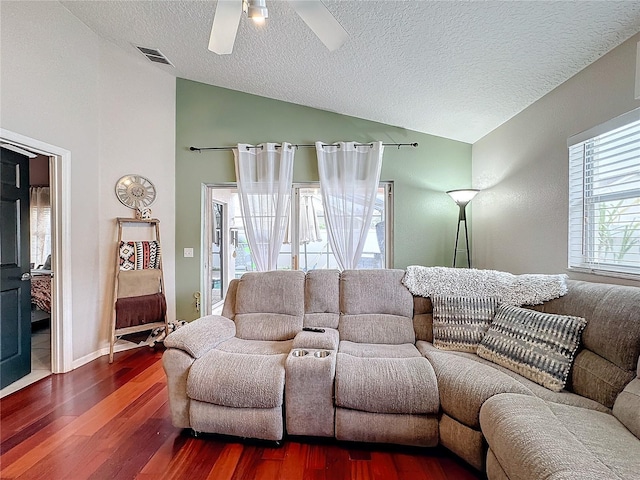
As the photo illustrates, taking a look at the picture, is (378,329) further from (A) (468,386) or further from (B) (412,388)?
(A) (468,386)

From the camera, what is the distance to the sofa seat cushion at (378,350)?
205cm

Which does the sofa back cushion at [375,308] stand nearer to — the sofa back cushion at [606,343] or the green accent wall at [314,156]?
the sofa back cushion at [606,343]

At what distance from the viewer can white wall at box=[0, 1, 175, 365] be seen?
2.43 meters

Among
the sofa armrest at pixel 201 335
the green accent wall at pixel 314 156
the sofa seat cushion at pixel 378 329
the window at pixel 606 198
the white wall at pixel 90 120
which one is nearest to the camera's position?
the window at pixel 606 198

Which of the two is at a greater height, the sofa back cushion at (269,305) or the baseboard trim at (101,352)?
the sofa back cushion at (269,305)

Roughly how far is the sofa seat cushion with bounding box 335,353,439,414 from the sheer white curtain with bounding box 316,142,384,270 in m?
1.74

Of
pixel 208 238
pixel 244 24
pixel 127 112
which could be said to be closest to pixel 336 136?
pixel 244 24

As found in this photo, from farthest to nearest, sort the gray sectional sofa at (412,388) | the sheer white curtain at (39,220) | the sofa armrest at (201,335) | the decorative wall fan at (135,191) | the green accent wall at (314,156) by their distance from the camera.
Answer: the sheer white curtain at (39,220), the green accent wall at (314,156), the decorative wall fan at (135,191), the sofa armrest at (201,335), the gray sectional sofa at (412,388)

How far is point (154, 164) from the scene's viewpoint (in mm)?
3531

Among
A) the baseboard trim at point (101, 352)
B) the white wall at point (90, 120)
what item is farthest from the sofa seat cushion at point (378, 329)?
the baseboard trim at point (101, 352)

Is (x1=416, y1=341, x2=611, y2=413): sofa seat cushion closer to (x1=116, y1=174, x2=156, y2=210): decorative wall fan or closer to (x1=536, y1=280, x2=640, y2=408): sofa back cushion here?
(x1=536, y1=280, x2=640, y2=408): sofa back cushion

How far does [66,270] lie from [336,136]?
3.03m

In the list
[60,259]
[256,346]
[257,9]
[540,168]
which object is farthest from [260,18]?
[60,259]

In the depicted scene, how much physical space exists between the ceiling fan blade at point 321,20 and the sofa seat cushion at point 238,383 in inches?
73.1
